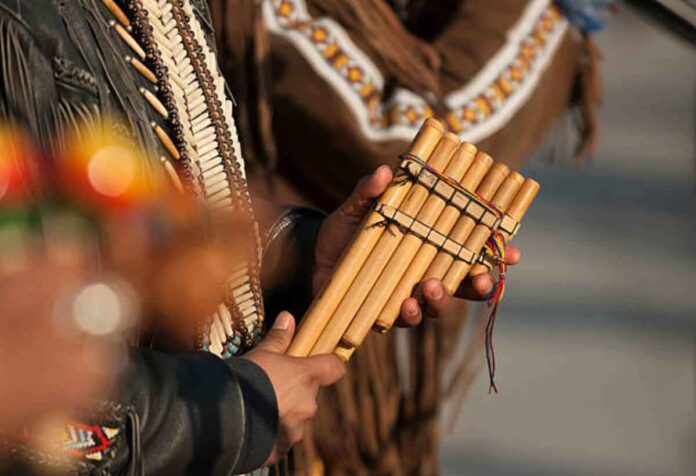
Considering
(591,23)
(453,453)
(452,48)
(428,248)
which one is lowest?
(453,453)

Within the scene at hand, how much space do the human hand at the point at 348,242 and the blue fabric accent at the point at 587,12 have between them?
3.67ft

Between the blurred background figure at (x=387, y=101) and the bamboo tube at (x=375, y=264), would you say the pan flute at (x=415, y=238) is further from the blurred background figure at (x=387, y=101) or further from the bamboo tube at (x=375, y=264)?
the blurred background figure at (x=387, y=101)

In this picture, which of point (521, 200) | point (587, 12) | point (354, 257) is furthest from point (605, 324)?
point (354, 257)

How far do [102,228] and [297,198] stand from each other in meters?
1.31

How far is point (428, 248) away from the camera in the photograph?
1714mm

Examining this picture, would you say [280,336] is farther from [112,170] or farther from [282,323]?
[112,170]

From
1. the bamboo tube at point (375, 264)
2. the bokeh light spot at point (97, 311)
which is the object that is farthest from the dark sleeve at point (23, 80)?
the bamboo tube at point (375, 264)

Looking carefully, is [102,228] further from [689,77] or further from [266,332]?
[689,77]

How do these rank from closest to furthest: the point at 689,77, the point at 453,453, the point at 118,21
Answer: the point at 118,21 → the point at 453,453 → the point at 689,77

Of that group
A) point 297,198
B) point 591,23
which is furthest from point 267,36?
point 591,23

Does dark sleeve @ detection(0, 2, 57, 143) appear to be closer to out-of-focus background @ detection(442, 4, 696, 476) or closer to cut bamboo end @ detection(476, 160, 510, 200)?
cut bamboo end @ detection(476, 160, 510, 200)

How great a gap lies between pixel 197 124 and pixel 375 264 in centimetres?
27

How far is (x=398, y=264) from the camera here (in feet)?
5.59

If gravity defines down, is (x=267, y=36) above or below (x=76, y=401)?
above
